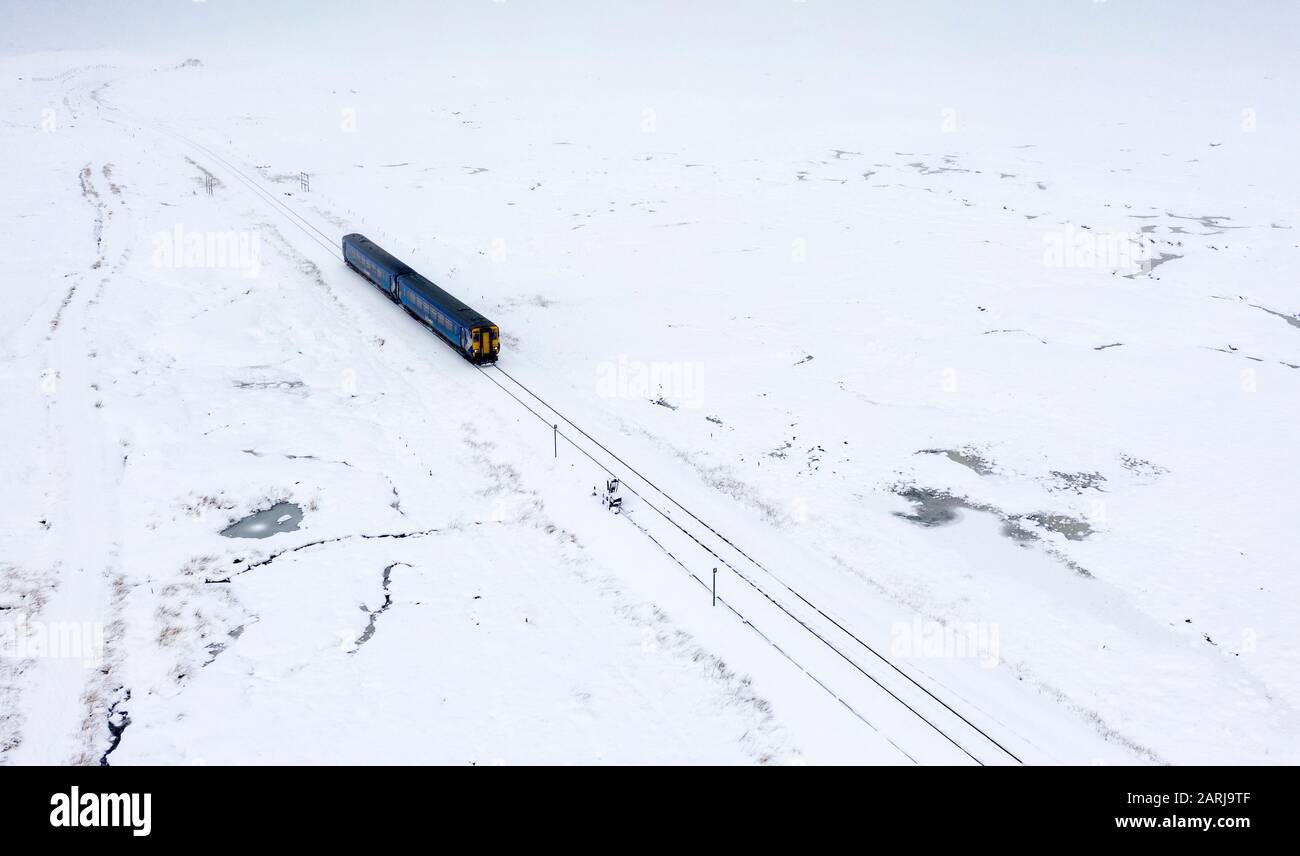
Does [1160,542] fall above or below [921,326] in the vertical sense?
below

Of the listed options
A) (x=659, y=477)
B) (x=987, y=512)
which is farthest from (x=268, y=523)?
(x=987, y=512)

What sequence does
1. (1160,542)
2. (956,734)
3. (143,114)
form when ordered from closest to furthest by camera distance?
(956,734) < (1160,542) < (143,114)

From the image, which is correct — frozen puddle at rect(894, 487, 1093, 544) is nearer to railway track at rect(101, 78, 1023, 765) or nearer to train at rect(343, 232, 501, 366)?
railway track at rect(101, 78, 1023, 765)

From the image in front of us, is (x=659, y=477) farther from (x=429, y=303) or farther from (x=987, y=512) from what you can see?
(x=429, y=303)

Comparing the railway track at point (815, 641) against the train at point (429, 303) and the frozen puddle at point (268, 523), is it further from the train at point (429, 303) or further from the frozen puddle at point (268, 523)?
the frozen puddle at point (268, 523)
